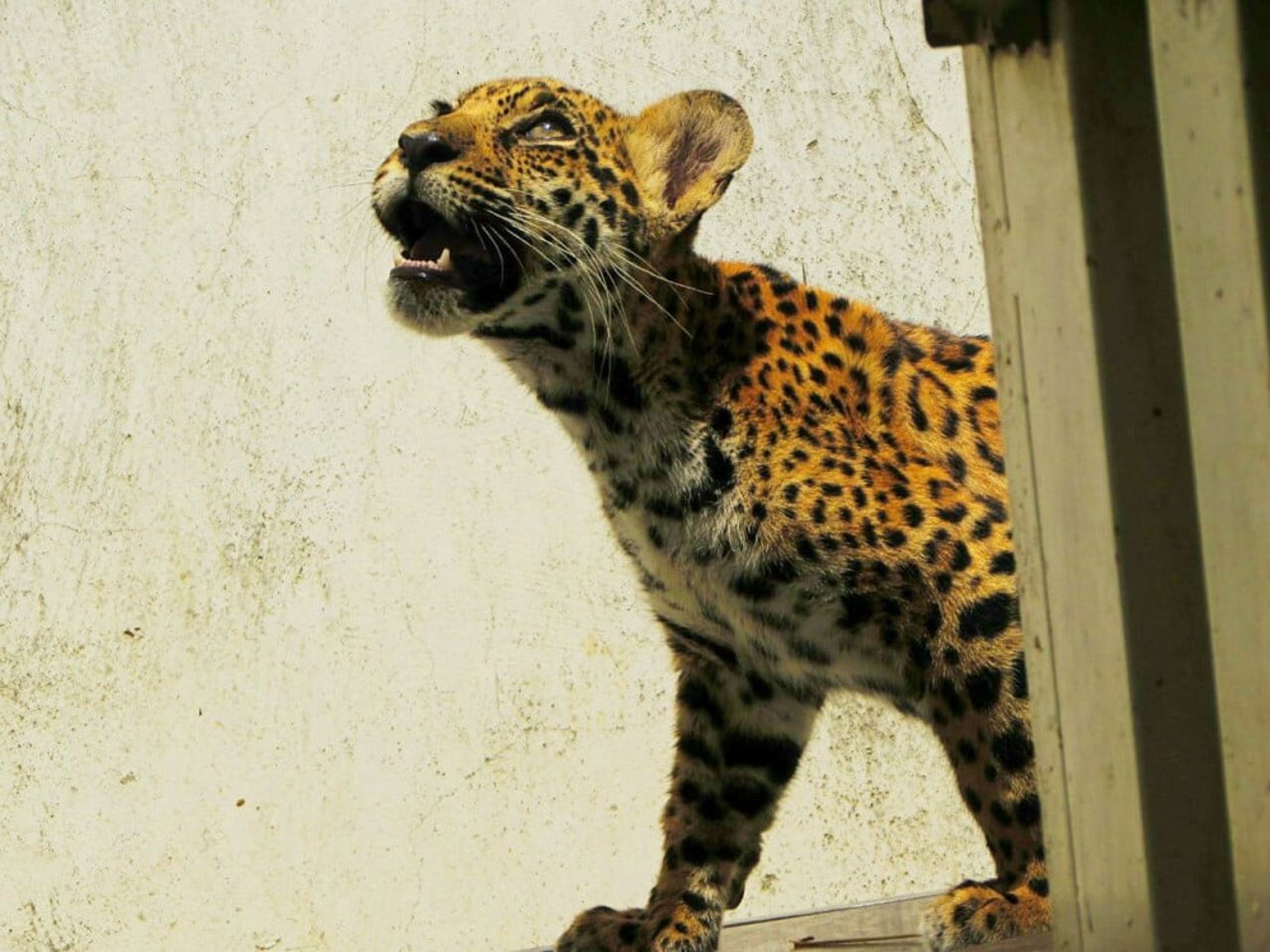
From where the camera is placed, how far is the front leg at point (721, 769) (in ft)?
16.1

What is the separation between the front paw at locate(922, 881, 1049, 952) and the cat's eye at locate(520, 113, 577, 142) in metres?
1.86

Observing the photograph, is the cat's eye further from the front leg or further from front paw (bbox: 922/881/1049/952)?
front paw (bbox: 922/881/1049/952)

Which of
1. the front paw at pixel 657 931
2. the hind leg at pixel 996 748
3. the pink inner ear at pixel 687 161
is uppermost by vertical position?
the pink inner ear at pixel 687 161

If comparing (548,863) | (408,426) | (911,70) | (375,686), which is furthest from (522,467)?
(911,70)

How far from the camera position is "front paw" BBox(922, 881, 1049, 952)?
159 inches

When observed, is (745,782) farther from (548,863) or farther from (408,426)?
(408,426)

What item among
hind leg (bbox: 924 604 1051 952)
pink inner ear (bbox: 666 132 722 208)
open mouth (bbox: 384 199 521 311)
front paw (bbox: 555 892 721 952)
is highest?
pink inner ear (bbox: 666 132 722 208)

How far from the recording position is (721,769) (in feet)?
16.3

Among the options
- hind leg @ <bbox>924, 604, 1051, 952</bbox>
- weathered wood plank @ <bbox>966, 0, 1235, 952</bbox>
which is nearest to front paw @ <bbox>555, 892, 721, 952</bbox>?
hind leg @ <bbox>924, 604, 1051, 952</bbox>

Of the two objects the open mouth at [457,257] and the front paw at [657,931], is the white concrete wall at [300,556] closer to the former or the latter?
the front paw at [657,931]

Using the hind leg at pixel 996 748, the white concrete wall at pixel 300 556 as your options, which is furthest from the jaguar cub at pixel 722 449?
the white concrete wall at pixel 300 556

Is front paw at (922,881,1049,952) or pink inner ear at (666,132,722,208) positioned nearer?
front paw at (922,881,1049,952)

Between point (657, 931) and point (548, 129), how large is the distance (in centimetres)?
180

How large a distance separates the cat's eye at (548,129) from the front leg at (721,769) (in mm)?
1148
